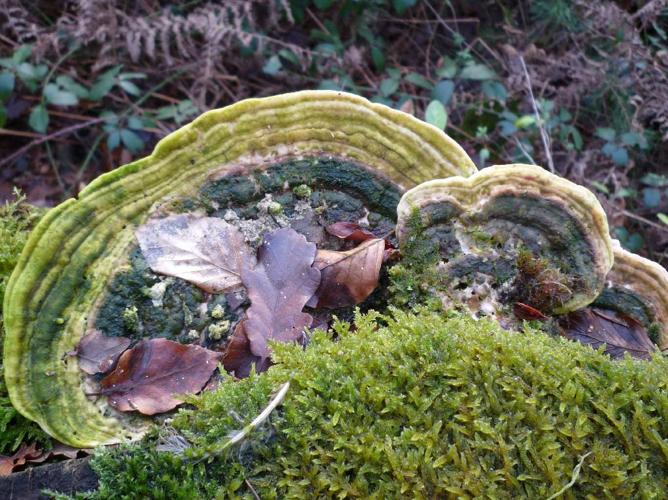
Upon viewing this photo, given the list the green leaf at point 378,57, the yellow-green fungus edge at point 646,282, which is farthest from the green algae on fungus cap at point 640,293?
the green leaf at point 378,57

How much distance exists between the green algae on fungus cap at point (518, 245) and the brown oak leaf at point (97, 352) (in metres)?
1.21

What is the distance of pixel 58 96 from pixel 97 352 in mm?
3103

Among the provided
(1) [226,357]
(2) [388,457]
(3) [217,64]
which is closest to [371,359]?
(2) [388,457]

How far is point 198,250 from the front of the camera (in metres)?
2.33

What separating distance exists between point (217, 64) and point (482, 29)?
2.63 metres

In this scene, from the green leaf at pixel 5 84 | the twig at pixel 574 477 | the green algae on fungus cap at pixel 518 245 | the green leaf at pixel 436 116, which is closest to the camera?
the twig at pixel 574 477

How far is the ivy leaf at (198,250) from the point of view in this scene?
7.43ft

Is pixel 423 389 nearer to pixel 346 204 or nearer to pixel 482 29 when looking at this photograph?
pixel 346 204

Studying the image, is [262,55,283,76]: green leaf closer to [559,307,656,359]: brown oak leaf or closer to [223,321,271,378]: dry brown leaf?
[223,321,271,378]: dry brown leaf

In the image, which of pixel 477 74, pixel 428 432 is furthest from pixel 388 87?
pixel 428 432

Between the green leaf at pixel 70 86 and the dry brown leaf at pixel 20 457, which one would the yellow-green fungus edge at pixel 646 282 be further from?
the green leaf at pixel 70 86

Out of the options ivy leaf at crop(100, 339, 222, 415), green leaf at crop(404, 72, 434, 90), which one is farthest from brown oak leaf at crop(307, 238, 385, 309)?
green leaf at crop(404, 72, 434, 90)

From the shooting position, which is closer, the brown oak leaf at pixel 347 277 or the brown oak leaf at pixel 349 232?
the brown oak leaf at pixel 347 277

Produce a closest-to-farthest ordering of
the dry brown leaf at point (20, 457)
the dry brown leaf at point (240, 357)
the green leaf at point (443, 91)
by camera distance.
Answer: the dry brown leaf at point (20, 457) → the dry brown leaf at point (240, 357) → the green leaf at point (443, 91)
